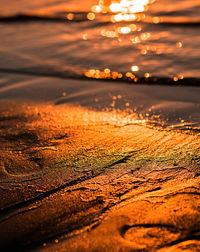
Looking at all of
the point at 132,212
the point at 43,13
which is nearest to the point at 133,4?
the point at 43,13

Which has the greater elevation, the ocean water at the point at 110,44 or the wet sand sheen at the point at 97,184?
the ocean water at the point at 110,44

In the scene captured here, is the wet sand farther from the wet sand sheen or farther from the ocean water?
the ocean water

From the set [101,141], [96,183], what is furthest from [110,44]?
[96,183]

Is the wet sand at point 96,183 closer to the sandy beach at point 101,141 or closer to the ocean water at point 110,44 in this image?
the sandy beach at point 101,141

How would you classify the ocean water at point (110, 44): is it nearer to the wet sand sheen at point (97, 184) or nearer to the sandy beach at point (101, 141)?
the sandy beach at point (101, 141)

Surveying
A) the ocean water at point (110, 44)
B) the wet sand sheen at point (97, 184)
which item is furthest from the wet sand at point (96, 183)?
the ocean water at point (110, 44)

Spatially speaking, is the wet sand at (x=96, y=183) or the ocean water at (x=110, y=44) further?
the ocean water at (x=110, y=44)
